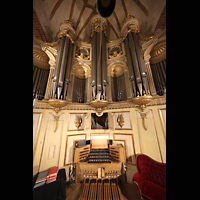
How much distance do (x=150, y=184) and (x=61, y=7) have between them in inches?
351

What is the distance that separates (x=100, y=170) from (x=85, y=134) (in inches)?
52.3

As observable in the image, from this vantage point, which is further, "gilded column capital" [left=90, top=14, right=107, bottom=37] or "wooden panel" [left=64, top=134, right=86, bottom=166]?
"gilded column capital" [left=90, top=14, right=107, bottom=37]

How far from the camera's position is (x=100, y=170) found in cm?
223

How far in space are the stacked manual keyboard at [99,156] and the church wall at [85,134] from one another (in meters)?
0.60

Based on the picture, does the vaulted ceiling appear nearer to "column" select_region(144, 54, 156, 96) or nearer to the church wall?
"column" select_region(144, 54, 156, 96)

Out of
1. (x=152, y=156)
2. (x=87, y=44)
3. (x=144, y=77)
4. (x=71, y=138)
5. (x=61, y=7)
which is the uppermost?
(x=61, y=7)

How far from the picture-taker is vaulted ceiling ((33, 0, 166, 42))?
11.7 ft

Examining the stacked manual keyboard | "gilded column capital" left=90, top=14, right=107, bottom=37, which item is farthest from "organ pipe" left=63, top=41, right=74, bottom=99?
the stacked manual keyboard

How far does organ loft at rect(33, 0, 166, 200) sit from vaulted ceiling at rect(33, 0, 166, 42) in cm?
5

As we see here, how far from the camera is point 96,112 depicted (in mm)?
3344

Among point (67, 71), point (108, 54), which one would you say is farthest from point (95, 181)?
point (108, 54)

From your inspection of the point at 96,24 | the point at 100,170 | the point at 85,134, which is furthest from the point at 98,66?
the point at 100,170

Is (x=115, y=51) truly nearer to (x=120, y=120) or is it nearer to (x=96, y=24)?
(x=96, y=24)
